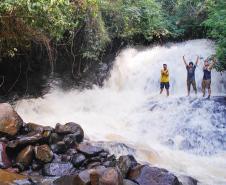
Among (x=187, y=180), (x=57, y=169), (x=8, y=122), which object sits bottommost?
(x=187, y=180)

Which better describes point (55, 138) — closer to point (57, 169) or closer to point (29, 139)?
point (29, 139)

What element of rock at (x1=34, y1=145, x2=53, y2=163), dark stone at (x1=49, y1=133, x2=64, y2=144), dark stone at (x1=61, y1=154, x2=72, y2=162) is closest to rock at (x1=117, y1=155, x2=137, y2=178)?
dark stone at (x1=61, y1=154, x2=72, y2=162)

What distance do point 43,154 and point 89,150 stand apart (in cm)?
92

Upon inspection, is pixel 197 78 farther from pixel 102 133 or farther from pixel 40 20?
pixel 40 20

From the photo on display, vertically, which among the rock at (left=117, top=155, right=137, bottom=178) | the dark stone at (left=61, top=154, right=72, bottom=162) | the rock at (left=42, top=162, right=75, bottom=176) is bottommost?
the rock at (left=42, top=162, right=75, bottom=176)

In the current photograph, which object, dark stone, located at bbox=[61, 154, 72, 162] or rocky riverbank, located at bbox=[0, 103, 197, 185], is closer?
rocky riverbank, located at bbox=[0, 103, 197, 185]

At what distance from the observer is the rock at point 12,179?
7.17m

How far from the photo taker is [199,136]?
10844 millimetres

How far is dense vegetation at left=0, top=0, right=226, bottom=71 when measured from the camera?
10062 millimetres

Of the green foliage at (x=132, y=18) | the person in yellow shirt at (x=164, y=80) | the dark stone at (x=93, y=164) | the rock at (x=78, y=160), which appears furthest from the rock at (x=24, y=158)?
the green foliage at (x=132, y=18)

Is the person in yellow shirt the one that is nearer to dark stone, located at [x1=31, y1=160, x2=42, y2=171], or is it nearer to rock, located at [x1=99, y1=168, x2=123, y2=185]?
dark stone, located at [x1=31, y1=160, x2=42, y2=171]

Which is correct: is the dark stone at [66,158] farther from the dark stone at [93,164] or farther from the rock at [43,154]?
the dark stone at [93,164]

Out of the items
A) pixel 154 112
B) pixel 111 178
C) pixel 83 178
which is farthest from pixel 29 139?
pixel 154 112

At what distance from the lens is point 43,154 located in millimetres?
8344
